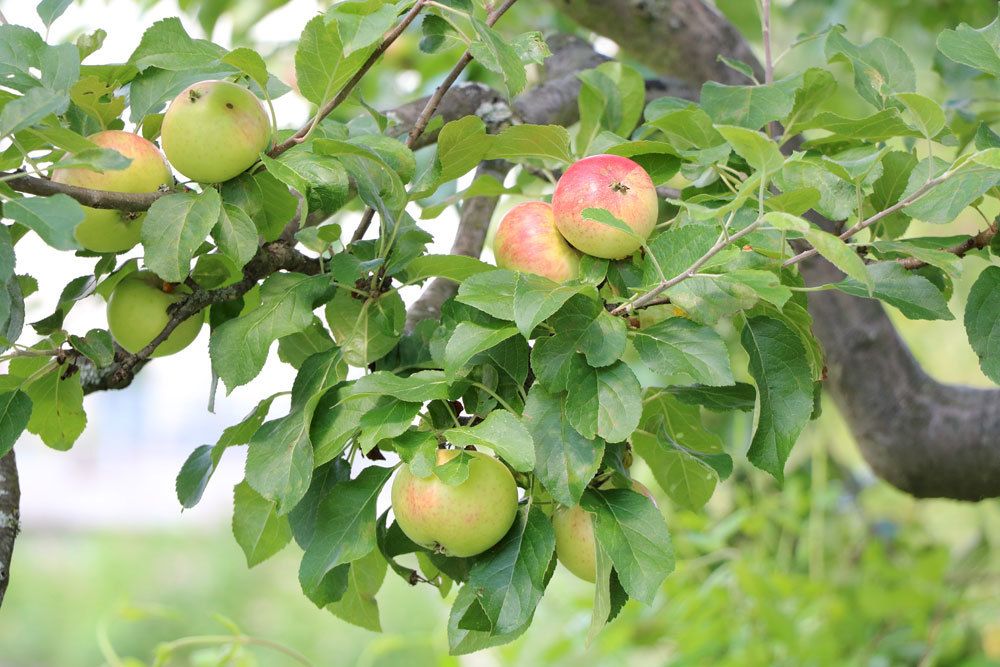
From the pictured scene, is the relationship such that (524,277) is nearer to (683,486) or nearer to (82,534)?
(683,486)

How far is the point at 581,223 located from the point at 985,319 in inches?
9.3

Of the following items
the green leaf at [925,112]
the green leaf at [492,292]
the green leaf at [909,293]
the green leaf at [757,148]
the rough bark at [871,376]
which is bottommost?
the rough bark at [871,376]

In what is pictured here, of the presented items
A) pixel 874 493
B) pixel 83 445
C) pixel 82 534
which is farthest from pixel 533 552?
pixel 83 445

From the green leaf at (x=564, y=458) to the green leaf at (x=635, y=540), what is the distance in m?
0.03

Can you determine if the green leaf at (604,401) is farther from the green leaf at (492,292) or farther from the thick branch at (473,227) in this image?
the thick branch at (473,227)

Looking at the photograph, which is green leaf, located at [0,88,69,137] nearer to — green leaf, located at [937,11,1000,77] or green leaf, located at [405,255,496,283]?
green leaf, located at [405,255,496,283]

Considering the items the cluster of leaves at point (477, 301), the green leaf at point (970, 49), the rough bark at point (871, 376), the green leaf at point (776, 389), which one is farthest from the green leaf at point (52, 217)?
the rough bark at point (871, 376)

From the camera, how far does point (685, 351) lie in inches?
18.1

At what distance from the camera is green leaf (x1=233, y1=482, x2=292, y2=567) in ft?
1.86

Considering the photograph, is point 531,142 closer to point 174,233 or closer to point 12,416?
point 174,233

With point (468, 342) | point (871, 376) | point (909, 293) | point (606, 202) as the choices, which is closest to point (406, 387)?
point (468, 342)

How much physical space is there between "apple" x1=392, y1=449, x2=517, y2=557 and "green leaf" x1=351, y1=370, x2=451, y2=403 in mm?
37

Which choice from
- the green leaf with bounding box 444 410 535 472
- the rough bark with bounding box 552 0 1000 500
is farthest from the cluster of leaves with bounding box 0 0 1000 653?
the rough bark with bounding box 552 0 1000 500

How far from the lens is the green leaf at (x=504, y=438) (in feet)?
1.41
